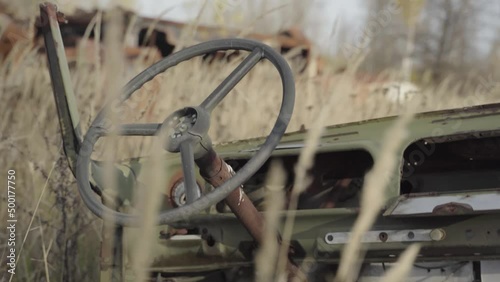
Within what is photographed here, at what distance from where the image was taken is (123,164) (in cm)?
269

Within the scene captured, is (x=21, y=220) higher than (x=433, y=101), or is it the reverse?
(x=433, y=101)

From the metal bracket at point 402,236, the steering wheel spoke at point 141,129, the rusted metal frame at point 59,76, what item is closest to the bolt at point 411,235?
the metal bracket at point 402,236

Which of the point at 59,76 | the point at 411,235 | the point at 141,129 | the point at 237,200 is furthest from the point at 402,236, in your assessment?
the point at 59,76

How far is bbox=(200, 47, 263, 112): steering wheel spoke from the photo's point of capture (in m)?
2.06

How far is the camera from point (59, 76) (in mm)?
2562

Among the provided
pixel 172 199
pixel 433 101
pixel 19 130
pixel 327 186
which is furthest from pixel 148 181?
pixel 433 101

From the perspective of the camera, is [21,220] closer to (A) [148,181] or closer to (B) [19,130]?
(B) [19,130]

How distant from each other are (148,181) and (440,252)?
1.29 metres

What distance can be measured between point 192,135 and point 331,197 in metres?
1.04

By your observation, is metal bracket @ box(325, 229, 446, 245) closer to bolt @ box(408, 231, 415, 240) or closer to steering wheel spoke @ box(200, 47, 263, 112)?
bolt @ box(408, 231, 415, 240)

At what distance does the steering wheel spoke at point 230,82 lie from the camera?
2062 mm

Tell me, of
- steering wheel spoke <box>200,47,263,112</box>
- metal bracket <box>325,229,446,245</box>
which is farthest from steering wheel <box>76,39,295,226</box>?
metal bracket <box>325,229,446,245</box>

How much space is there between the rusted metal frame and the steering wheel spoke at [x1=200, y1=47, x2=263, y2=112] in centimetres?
→ 62

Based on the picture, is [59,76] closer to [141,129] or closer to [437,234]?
[141,129]
